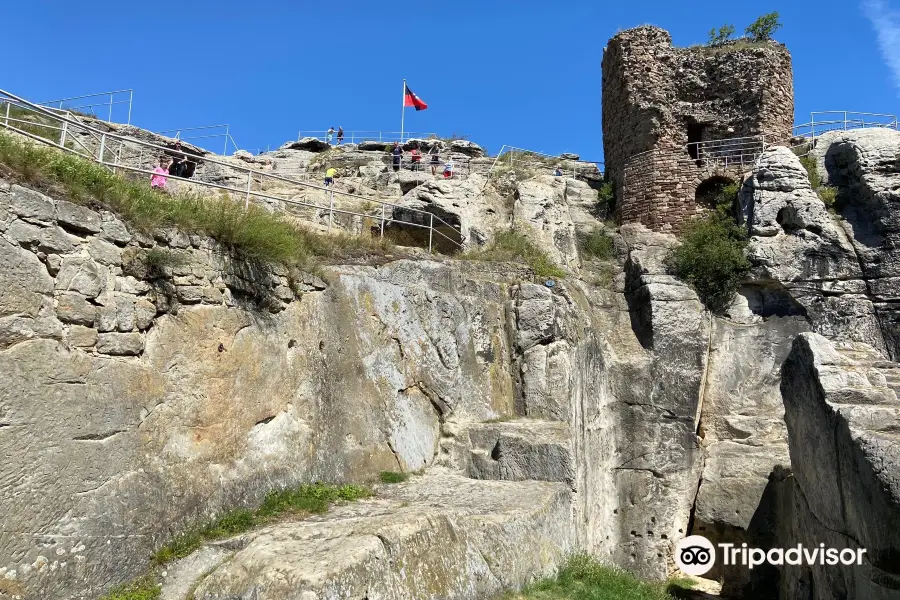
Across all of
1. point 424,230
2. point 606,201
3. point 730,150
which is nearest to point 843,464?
point 424,230

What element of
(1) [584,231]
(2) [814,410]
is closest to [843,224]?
(1) [584,231]

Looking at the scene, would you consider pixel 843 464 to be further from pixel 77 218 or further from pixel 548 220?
pixel 548 220

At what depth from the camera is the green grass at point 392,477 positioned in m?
8.08

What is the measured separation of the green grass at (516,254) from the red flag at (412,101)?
1079 centimetres

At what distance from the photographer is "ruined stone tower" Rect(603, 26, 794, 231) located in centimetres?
1670

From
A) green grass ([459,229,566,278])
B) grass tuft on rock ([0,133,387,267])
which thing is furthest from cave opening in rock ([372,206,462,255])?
grass tuft on rock ([0,133,387,267])

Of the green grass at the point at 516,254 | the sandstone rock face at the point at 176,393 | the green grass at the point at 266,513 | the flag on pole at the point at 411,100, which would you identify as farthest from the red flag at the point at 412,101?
the green grass at the point at 266,513

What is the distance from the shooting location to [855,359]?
907cm

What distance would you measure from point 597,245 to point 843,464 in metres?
9.06

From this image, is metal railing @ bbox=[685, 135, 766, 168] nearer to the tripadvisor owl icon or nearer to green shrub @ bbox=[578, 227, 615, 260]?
green shrub @ bbox=[578, 227, 615, 260]

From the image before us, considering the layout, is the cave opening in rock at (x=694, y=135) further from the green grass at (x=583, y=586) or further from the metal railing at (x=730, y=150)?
the green grass at (x=583, y=586)

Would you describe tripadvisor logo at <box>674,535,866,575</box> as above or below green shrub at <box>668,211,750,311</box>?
below

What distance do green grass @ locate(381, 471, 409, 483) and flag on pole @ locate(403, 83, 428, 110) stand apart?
16.8 metres

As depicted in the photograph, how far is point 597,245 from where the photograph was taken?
51.9ft
